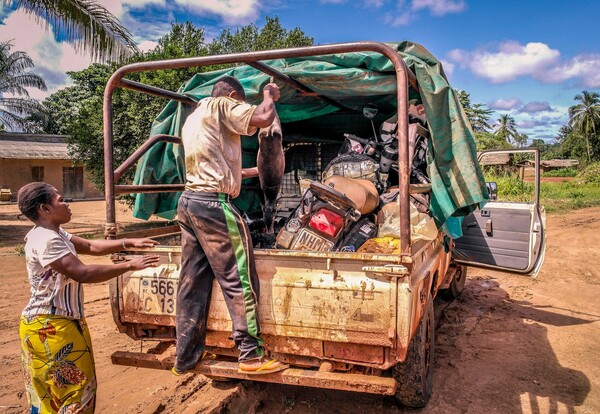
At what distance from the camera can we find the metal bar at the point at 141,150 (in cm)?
349

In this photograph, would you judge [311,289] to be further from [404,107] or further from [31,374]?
[31,374]

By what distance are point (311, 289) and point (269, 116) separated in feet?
3.28

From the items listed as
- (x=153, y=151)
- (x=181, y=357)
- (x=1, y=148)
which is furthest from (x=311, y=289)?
(x=1, y=148)

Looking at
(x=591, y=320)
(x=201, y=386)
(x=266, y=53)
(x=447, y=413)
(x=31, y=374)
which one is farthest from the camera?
(x=591, y=320)

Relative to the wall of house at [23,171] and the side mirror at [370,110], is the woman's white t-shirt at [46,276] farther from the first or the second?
the wall of house at [23,171]

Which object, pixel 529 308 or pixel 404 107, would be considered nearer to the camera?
pixel 404 107

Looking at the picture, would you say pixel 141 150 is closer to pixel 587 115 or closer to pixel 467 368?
pixel 467 368

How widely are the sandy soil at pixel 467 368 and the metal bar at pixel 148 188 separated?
5.11ft

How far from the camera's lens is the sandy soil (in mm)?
3445

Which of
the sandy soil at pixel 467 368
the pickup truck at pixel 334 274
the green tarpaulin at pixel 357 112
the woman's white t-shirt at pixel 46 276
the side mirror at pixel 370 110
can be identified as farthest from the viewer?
the side mirror at pixel 370 110

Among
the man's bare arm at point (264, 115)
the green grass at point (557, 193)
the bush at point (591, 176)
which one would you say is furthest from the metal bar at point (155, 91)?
the bush at point (591, 176)

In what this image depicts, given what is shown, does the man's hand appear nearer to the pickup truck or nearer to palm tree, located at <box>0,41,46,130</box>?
the pickup truck

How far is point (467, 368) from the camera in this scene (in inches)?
162

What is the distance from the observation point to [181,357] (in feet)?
9.00
